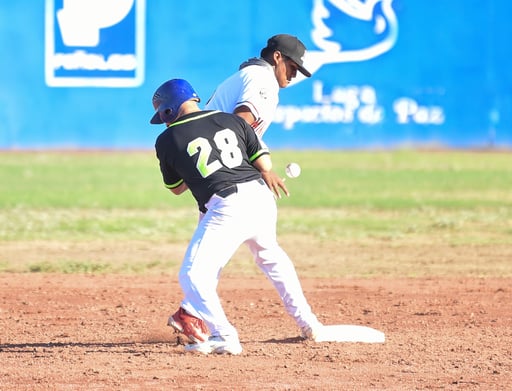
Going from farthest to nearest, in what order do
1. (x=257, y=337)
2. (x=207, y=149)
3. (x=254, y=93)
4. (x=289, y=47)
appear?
(x=257, y=337), (x=289, y=47), (x=254, y=93), (x=207, y=149)

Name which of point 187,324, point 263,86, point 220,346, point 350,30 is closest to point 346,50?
point 350,30

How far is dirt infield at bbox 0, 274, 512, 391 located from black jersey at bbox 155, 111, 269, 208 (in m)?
0.99

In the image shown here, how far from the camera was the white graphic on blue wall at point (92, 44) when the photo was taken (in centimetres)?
1967

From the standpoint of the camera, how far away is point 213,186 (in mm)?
5559

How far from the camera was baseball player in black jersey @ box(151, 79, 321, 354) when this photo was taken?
550 cm

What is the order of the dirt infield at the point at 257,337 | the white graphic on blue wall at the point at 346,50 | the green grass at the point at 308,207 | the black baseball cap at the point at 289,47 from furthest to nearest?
the white graphic on blue wall at the point at 346,50 < the green grass at the point at 308,207 < the black baseball cap at the point at 289,47 < the dirt infield at the point at 257,337

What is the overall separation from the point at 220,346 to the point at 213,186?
878 millimetres

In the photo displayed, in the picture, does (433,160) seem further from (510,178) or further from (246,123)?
(246,123)

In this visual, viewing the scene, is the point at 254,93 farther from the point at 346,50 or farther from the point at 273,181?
the point at 346,50

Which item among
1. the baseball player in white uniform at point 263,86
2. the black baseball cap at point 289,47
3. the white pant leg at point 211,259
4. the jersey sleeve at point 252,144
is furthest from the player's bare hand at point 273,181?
the black baseball cap at point 289,47

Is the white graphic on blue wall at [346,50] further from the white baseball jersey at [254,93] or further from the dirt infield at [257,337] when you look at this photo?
the white baseball jersey at [254,93]

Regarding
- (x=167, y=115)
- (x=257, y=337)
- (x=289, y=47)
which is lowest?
(x=257, y=337)

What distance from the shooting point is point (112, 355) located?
580 cm

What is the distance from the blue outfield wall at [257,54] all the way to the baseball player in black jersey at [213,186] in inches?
567
